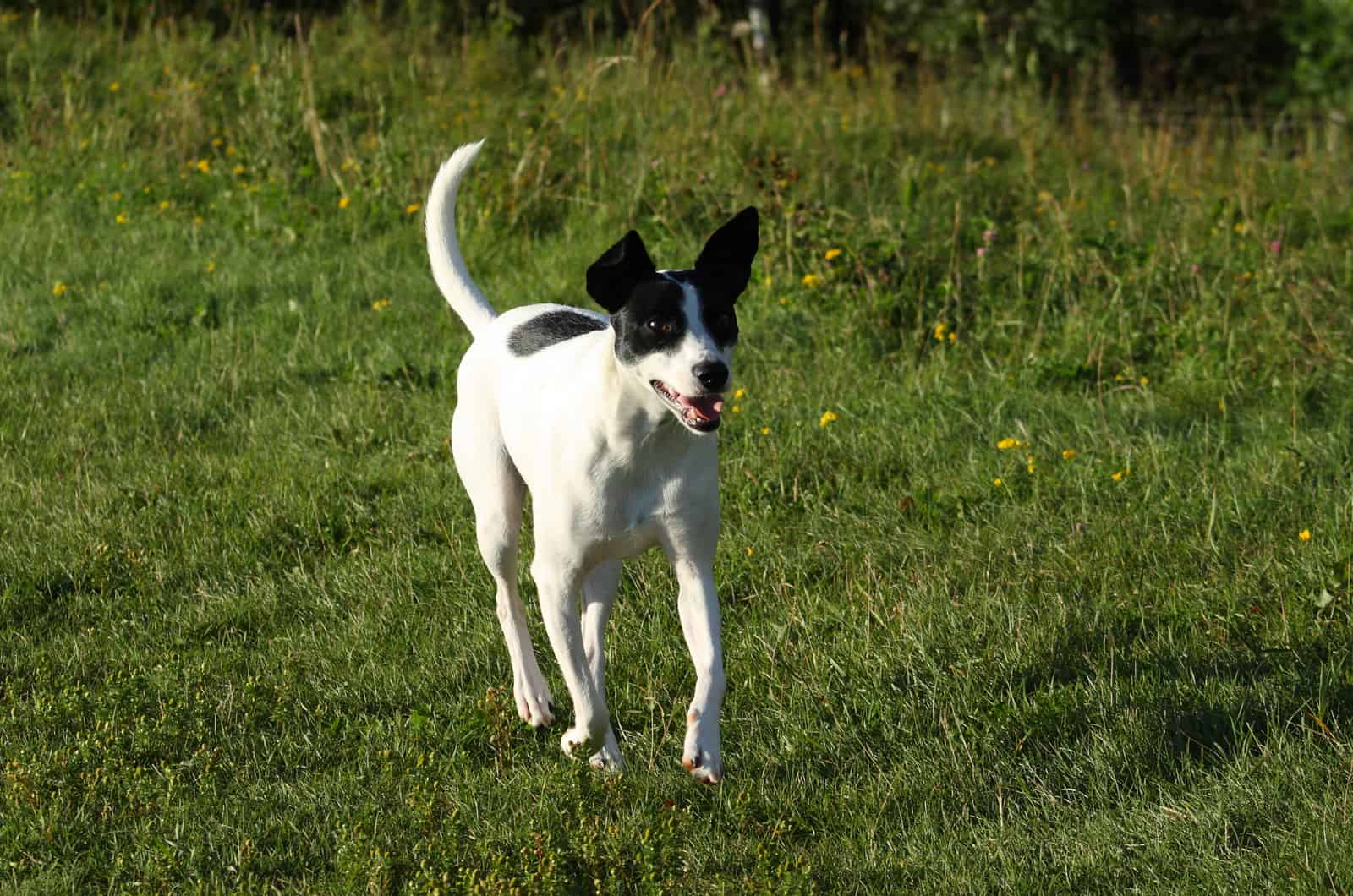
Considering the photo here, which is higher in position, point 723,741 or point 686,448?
point 686,448

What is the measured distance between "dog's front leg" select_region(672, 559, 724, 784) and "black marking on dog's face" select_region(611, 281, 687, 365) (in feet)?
1.80

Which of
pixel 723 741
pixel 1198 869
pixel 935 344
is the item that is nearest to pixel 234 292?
pixel 935 344

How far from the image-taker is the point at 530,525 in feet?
16.9

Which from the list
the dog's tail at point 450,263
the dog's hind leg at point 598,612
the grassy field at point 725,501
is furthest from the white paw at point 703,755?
the dog's tail at point 450,263

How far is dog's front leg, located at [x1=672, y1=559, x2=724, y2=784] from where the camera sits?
11.2 feet

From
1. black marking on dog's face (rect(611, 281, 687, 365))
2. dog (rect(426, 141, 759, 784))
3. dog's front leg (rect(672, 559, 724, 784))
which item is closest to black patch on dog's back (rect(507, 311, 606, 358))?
dog (rect(426, 141, 759, 784))

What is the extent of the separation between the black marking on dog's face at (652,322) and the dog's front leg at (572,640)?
58 cm

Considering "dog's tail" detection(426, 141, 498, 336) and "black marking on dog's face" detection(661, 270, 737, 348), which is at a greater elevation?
"black marking on dog's face" detection(661, 270, 737, 348)

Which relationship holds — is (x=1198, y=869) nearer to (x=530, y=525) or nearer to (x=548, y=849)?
(x=548, y=849)

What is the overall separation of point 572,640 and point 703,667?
1.11 feet

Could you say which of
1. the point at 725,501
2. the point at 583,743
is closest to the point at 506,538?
the point at 583,743

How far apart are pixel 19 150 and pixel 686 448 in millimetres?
7108

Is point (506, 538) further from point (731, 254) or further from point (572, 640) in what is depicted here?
point (731, 254)

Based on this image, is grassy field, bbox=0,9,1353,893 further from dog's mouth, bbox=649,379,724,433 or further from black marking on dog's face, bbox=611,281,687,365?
black marking on dog's face, bbox=611,281,687,365
